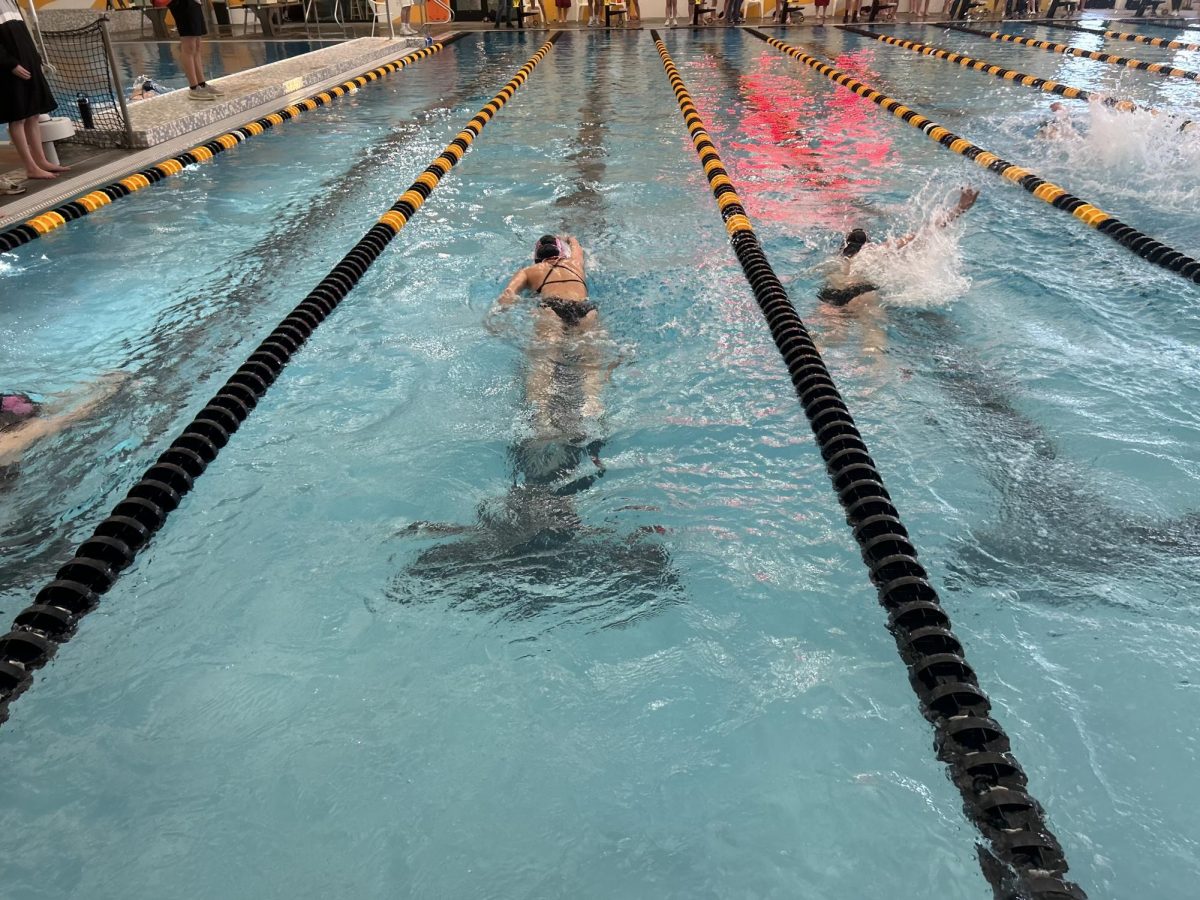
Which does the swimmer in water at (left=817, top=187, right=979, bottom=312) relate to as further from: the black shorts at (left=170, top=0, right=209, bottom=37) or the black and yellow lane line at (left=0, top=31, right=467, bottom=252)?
the black shorts at (left=170, top=0, right=209, bottom=37)

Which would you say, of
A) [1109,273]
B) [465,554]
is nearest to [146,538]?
[465,554]

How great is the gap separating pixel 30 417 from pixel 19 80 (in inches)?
120

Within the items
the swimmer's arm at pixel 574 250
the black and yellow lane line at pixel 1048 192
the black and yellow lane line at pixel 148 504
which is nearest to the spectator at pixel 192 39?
the black and yellow lane line at pixel 148 504

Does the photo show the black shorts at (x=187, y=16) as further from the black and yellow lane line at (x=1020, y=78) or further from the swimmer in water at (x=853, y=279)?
the black and yellow lane line at (x=1020, y=78)

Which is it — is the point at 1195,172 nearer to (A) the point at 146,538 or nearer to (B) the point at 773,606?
(B) the point at 773,606

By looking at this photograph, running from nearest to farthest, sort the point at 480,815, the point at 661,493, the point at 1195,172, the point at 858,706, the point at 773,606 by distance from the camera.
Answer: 1. the point at 480,815
2. the point at 858,706
3. the point at 773,606
4. the point at 661,493
5. the point at 1195,172

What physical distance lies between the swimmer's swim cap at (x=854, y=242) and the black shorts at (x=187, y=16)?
5900mm

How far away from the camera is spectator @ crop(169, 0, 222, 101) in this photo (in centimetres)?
716

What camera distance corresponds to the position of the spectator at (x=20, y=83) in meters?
4.90

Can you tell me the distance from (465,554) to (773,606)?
3.09 ft

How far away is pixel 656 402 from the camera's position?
3527 mm

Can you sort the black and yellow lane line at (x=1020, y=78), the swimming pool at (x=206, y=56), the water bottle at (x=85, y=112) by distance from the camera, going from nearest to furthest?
the water bottle at (x=85, y=112)
the black and yellow lane line at (x=1020, y=78)
the swimming pool at (x=206, y=56)

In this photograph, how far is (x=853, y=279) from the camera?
14.5ft

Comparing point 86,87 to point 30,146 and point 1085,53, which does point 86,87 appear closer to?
point 30,146
